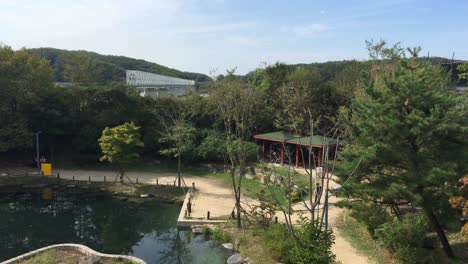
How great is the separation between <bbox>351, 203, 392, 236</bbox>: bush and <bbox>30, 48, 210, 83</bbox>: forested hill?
84.9 feet

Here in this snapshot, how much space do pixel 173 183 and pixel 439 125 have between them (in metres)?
14.8

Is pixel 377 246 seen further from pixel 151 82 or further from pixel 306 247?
pixel 151 82

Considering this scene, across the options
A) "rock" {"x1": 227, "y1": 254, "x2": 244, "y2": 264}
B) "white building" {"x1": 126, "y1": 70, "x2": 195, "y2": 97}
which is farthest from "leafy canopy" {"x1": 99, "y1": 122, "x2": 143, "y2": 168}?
"white building" {"x1": 126, "y1": 70, "x2": 195, "y2": 97}

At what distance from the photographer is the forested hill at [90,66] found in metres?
46.9

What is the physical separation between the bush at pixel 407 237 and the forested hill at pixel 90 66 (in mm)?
27133

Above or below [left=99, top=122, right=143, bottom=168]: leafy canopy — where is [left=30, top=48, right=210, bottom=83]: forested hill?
above

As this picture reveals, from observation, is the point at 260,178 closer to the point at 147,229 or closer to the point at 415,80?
the point at 147,229

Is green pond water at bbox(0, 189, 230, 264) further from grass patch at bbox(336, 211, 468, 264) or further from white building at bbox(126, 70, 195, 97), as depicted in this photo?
white building at bbox(126, 70, 195, 97)

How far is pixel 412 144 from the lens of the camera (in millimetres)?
11148

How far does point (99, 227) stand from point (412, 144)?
12.3 metres

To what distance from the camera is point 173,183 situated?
71.4ft

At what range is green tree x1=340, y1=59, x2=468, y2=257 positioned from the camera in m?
10.4

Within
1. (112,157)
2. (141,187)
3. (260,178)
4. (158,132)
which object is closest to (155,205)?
(141,187)

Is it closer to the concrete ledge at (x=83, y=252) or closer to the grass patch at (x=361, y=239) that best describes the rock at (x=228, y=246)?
the concrete ledge at (x=83, y=252)
